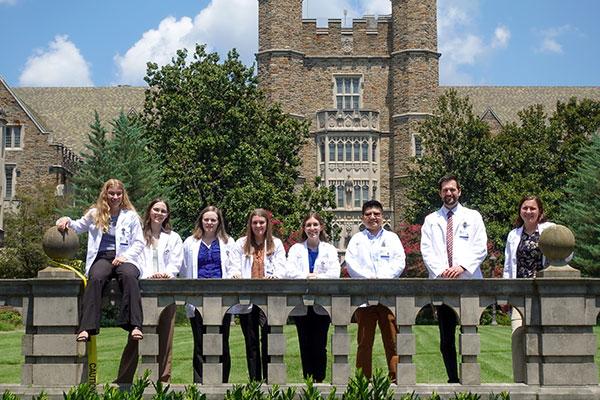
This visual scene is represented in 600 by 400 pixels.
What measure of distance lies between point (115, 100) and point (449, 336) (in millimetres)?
54805

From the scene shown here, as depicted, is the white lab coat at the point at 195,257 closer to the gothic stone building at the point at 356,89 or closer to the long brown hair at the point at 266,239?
the long brown hair at the point at 266,239

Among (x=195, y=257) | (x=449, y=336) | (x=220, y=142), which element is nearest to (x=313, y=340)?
(x=449, y=336)

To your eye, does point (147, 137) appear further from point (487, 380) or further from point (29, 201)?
point (487, 380)

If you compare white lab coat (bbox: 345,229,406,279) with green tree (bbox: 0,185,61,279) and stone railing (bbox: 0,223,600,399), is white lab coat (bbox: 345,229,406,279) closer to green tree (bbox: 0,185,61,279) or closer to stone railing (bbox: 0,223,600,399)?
stone railing (bbox: 0,223,600,399)

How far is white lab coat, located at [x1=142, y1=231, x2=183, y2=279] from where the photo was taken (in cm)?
932

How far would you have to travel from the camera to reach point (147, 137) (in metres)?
39.0

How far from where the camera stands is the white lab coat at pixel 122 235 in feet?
29.2

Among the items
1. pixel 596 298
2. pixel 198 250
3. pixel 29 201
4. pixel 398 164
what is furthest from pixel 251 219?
pixel 398 164

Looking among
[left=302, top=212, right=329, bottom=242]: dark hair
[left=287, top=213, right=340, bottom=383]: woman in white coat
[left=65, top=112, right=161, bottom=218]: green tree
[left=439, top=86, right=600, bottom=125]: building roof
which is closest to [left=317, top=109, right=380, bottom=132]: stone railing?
[left=439, top=86, right=600, bottom=125]: building roof

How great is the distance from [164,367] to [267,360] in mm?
1205

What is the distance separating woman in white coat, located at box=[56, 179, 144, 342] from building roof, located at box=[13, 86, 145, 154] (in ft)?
163

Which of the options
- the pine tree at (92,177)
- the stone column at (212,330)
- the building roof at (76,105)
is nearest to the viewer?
the stone column at (212,330)

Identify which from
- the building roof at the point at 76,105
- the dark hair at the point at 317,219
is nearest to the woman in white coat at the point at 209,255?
the dark hair at the point at 317,219

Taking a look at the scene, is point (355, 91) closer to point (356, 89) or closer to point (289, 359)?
point (356, 89)
